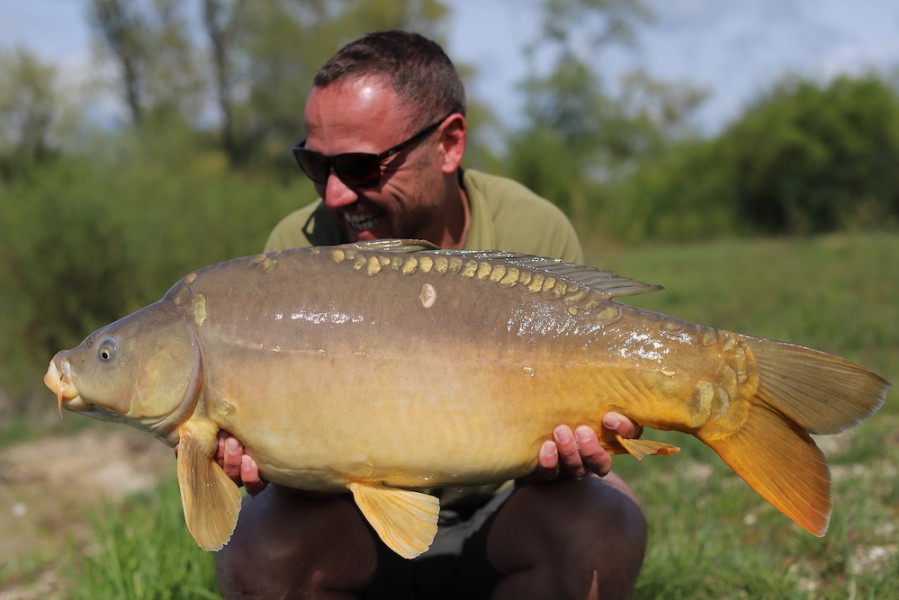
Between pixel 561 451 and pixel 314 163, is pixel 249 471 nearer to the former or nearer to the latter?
pixel 561 451

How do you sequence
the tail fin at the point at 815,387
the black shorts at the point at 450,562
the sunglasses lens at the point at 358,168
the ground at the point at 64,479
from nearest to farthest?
1. the tail fin at the point at 815,387
2. the sunglasses lens at the point at 358,168
3. the black shorts at the point at 450,562
4. the ground at the point at 64,479

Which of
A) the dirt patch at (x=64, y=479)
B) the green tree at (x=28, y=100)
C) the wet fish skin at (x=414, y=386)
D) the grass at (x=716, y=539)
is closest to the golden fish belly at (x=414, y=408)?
the wet fish skin at (x=414, y=386)

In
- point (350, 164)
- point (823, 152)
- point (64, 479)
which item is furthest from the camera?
point (823, 152)

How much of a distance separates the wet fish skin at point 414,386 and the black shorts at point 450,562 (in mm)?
540

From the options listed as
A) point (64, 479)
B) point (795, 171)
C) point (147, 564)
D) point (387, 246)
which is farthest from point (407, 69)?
point (795, 171)

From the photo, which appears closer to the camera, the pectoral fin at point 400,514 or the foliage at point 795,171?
the pectoral fin at point 400,514

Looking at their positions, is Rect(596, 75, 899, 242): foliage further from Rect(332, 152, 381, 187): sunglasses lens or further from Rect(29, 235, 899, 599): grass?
Rect(332, 152, 381, 187): sunglasses lens

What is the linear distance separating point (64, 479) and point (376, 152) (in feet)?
9.82

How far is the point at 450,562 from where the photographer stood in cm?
209

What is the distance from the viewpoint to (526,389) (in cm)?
153

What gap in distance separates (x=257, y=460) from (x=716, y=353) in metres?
0.84

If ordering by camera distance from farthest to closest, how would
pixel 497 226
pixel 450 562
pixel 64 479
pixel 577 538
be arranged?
pixel 64 479 → pixel 497 226 → pixel 450 562 → pixel 577 538

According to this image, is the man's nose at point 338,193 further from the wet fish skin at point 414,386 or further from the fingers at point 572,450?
the fingers at point 572,450

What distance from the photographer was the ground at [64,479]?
3.29 m
